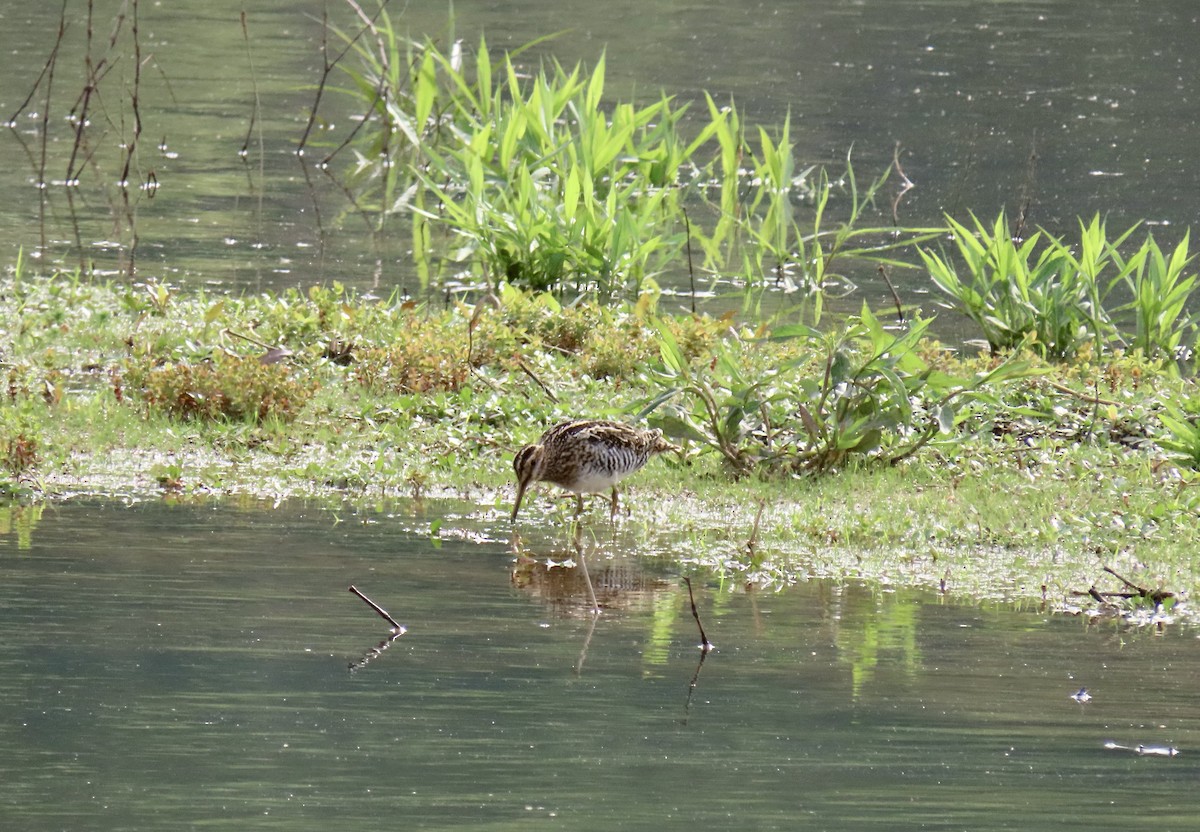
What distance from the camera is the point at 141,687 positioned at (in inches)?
256

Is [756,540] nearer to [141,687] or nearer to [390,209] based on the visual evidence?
[141,687]

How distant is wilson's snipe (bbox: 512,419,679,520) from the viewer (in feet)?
28.3

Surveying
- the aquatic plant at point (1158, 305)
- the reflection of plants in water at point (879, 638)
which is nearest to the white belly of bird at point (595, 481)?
the reflection of plants in water at point (879, 638)

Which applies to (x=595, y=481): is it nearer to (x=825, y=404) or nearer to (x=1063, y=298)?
(x=825, y=404)

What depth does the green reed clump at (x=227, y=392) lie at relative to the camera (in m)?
9.92

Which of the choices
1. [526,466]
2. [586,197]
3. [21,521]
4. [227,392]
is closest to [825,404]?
[526,466]

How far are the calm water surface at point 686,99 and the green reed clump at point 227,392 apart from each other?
4387mm

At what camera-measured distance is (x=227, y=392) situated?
9945 millimetres

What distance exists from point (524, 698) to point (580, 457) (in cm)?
228

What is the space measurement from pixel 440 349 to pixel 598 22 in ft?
71.5

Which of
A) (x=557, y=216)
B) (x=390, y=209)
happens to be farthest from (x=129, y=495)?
(x=390, y=209)

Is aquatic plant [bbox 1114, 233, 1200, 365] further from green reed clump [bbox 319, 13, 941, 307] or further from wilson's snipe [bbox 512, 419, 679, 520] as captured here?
→ wilson's snipe [bbox 512, 419, 679, 520]

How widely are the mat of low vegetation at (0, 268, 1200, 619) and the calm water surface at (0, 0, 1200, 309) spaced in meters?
3.89

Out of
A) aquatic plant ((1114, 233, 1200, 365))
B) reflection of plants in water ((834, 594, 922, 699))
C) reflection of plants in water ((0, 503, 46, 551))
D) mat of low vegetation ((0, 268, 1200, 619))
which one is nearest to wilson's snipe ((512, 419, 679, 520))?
mat of low vegetation ((0, 268, 1200, 619))
